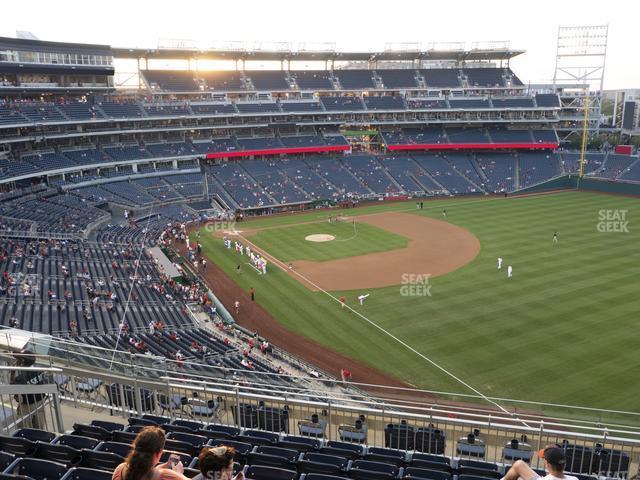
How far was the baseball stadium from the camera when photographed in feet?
33.1

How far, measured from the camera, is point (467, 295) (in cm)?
3080

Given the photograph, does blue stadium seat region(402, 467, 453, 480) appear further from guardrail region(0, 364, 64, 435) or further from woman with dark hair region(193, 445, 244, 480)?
guardrail region(0, 364, 64, 435)

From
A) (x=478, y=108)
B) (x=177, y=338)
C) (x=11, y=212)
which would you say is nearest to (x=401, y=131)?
(x=478, y=108)

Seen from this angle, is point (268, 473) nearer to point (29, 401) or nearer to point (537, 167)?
point (29, 401)

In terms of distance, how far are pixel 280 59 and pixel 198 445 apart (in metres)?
75.2

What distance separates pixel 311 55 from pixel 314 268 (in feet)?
160

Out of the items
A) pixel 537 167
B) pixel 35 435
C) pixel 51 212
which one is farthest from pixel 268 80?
pixel 35 435

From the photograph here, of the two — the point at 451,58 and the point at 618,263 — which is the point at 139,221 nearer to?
the point at 618,263

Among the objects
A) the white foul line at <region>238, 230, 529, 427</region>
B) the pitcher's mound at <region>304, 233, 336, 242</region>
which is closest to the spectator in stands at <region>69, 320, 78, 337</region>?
the white foul line at <region>238, 230, 529, 427</region>

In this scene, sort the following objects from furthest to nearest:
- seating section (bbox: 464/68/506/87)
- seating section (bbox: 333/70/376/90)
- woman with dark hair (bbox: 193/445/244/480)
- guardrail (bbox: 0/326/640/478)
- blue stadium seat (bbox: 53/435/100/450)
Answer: seating section (bbox: 464/68/506/87) < seating section (bbox: 333/70/376/90) < guardrail (bbox: 0/326/640/478) < blue stadium seat (bbox: 53/435/100/450) < woman with dark hair (bbox: 193/445/244/480)

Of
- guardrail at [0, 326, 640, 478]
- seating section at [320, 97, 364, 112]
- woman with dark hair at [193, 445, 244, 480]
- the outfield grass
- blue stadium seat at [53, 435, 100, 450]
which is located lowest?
the outfield grass

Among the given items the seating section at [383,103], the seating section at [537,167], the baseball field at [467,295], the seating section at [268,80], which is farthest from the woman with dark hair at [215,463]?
the seating section at [383,103]

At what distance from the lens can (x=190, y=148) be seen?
65.7 meters

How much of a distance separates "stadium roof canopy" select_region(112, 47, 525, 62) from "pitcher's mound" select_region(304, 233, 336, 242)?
1468 inches
